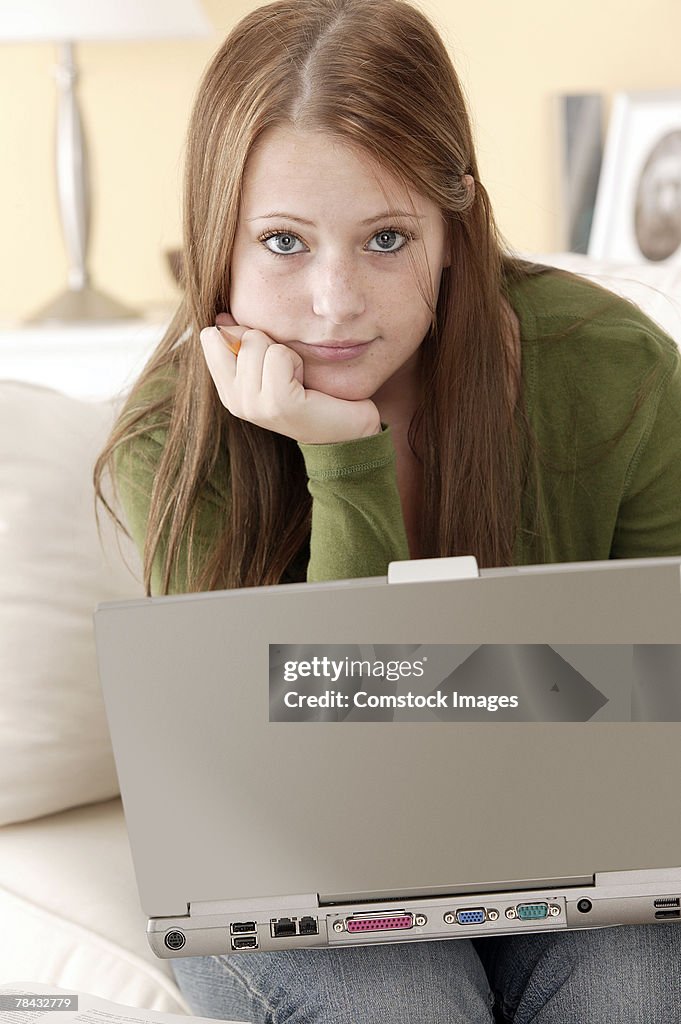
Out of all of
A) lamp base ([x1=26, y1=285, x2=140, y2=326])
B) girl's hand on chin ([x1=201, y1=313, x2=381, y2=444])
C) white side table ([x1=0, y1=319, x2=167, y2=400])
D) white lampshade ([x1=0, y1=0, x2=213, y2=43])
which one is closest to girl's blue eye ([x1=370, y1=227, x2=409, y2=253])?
girl's hand on chin ([x1=201, y1=313, x2=381, y2=444])

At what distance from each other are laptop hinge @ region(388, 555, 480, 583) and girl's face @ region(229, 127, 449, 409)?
0.31m

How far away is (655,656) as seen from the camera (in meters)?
0.65

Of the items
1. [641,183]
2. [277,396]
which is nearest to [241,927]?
[277,396]

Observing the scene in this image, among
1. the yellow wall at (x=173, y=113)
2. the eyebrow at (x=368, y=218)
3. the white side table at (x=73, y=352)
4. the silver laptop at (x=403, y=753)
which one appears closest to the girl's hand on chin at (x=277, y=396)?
the eyebrow at (x=368, y=218)

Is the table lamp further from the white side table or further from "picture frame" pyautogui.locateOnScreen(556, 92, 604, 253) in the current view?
"picture frame" pyautogui.locateOnScreen(556, 92, 604, 253)

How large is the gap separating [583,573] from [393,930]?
26 centimetres

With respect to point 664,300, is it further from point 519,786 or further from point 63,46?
point 63,46

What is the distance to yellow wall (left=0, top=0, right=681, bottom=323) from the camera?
226 centimetres

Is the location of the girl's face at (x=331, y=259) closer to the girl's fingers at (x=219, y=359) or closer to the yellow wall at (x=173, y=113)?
the girl's fingers at (x=219, y=359)

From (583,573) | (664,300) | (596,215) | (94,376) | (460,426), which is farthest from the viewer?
(596,215)

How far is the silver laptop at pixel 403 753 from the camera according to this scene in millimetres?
650

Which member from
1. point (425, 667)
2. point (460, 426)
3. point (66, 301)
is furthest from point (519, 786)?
point (66, 301)

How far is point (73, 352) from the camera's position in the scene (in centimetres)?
180

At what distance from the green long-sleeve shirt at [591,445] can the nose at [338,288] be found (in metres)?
0.23
